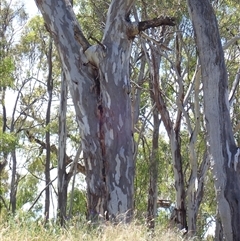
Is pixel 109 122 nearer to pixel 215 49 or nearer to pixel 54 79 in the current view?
pixel 215 49

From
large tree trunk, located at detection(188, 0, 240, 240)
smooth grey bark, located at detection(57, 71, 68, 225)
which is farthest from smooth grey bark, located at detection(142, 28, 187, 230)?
large tree trunk, located at detection(188, 0, 240, 240)

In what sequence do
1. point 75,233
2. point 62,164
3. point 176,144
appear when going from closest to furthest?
1. point 75,233
2. point 176,144
3. point 62,164

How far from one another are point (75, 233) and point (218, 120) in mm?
3102

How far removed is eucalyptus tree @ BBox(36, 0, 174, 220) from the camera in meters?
7.98

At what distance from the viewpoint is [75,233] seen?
5043mm

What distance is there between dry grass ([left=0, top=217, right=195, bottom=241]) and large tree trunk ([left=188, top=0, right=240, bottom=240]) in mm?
1837

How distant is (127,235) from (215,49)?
3470 millimetres

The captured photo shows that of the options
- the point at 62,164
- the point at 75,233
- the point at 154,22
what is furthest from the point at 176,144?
the point at 75,233

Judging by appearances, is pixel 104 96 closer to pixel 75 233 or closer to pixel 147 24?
pixel 147 24

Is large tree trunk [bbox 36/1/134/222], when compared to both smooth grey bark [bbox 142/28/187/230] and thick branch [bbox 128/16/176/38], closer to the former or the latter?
thick branch [bbox 128/16/176/38]

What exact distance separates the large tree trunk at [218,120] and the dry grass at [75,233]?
1.84m

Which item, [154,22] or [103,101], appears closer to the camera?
[103,101]

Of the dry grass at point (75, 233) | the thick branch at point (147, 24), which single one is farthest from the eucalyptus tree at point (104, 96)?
the dry grass at point (75, 233)

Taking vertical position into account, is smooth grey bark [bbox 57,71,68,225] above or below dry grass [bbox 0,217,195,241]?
above
